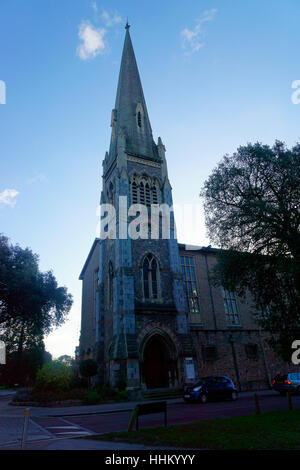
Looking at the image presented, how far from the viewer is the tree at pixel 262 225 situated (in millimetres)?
14008

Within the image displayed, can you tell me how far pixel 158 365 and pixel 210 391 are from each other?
6.66 meters

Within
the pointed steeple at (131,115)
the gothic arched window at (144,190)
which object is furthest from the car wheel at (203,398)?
the pointed steeple at (131,115)

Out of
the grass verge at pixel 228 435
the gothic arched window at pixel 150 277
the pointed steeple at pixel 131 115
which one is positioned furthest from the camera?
the pointed steeple at pixel 131 115

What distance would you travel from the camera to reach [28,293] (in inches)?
1136

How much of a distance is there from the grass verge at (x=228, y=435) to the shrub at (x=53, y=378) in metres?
13.3

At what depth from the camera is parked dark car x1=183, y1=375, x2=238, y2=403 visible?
54.3ft

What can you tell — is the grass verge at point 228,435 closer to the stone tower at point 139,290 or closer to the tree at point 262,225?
the tree at point 262,225

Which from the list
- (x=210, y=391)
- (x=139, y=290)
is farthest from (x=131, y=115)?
(x=210, y=391)

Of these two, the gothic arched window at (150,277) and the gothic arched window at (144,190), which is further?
the gothic arched window at (144,190)

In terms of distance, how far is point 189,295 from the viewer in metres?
26.8

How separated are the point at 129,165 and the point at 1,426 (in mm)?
22236

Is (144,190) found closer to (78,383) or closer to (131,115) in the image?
(131,115)

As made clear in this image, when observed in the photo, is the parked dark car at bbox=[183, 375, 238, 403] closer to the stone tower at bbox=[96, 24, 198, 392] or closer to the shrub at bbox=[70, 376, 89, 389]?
the stone tower at bbox=[96, 24, 198, 392]

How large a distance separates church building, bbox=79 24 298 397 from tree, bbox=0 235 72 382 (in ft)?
11.4
